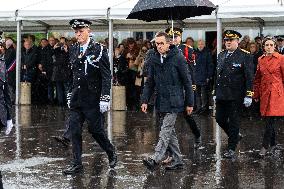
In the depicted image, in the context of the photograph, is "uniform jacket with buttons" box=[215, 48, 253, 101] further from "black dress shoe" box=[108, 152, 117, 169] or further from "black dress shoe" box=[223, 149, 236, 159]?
"black dress shoe" box=[108, 152, 117, 169]

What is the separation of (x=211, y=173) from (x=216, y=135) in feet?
13.0

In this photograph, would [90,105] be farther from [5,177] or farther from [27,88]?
[27,88]

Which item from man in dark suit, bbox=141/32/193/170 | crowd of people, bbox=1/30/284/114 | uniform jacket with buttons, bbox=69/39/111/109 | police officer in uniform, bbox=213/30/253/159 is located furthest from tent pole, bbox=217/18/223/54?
uniform jacket with buttons, bbox=69/39/111/109

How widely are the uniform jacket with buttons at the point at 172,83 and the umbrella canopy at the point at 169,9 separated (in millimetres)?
1041

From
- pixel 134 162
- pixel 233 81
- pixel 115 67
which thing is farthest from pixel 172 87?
pixel 115 67

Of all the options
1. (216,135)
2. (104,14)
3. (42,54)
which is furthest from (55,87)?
(216,135)

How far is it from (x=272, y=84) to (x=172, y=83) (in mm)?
2006

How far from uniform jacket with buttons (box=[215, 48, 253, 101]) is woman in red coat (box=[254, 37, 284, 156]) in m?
0.35

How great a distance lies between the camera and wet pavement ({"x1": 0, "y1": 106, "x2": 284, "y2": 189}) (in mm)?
8812

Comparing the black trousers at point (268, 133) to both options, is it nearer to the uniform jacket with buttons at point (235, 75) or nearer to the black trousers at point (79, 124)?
the uniform jacket with buttons at point (235, 75)

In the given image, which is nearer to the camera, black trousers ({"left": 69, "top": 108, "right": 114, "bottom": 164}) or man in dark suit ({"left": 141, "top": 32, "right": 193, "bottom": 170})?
black trousers ({"left": 69, "top": 108, "right": 114, "bottom": 164})

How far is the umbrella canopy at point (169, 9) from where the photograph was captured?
10422 mm

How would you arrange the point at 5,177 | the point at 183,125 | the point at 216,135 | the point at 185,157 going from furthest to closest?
the point at 183,125 → the point at 216,135 → the point at 185,157 → the point at 5,177

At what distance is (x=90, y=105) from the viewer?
9.39 meters
